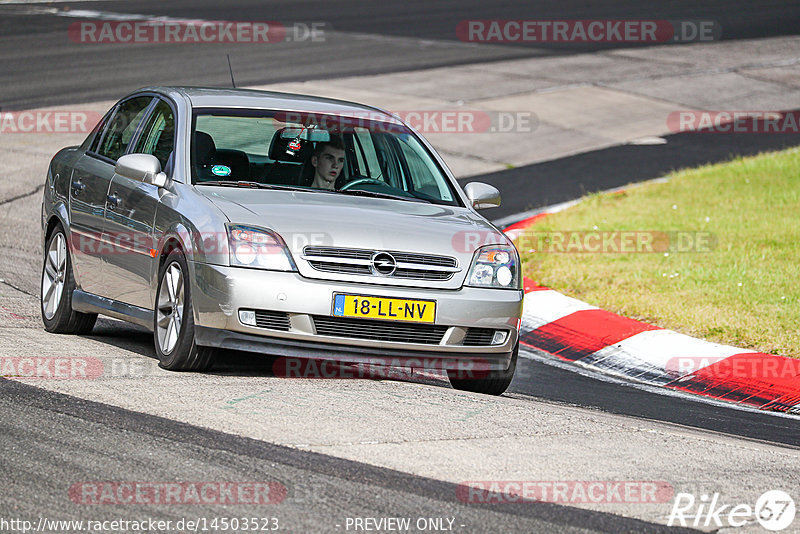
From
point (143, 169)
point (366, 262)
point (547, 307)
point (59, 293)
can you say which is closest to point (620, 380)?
point (547, 307)

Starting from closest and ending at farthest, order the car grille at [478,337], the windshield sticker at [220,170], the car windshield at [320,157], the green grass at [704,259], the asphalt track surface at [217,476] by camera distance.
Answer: the asphalt track surface at [217,476], the car grille at [478,337], the windshield sticker at [220,170], the car windshield at [320,157], the green grass at [704,259]

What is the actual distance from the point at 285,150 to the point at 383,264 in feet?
4.79

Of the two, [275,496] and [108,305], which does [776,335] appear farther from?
[275,496]

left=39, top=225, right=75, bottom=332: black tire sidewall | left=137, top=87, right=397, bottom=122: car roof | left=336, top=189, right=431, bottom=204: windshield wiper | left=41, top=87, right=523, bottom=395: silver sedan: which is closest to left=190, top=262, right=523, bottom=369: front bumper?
left=41, top=87, right=523, bottom=395: silver sedan

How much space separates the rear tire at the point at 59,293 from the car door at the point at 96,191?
0.15m

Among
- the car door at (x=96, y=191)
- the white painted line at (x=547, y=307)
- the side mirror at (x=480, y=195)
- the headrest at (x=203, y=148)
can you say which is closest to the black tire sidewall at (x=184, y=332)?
the headrest at (x=203, y=148)

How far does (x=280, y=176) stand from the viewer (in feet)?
25.5

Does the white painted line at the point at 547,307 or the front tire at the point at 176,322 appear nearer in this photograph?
the front tire at the point at 176,322

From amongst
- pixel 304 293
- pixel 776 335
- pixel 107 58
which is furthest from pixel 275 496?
pixel 107 58

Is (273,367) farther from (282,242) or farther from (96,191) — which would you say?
(96,191)

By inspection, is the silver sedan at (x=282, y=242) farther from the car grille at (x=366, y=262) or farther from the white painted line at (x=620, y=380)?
the white painted line at (x=620, y=380)

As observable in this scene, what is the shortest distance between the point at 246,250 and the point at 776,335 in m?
4.19

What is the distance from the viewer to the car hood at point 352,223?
6793 millimetres

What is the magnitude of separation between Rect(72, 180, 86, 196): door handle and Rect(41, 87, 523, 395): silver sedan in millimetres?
16
